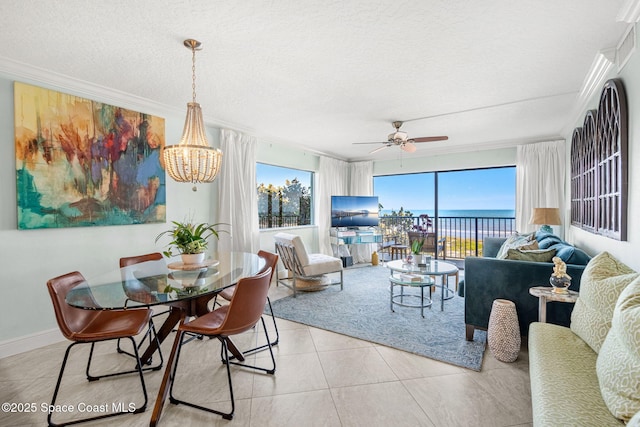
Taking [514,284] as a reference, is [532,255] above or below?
above

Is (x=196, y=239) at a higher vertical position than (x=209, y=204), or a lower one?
lower

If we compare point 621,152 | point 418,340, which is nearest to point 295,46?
point 621,152

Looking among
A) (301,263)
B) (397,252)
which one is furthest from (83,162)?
(397,252)

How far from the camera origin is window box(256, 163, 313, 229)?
5.34m

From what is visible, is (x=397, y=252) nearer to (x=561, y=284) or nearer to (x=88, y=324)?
(x=561, y=284)

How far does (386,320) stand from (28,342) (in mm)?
3286

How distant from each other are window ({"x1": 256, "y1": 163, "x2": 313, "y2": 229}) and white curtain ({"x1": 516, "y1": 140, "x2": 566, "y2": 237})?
3.83m

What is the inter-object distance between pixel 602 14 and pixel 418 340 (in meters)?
2.69

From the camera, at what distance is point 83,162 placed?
2.94m

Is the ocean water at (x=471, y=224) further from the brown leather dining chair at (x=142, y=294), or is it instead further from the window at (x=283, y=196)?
the brown leather dining chair at (x=142, y=294)

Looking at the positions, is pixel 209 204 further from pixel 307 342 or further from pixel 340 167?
pixel 340 167

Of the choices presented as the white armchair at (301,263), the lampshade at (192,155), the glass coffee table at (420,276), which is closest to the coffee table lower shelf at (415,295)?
the glass coffee table at (420,276)

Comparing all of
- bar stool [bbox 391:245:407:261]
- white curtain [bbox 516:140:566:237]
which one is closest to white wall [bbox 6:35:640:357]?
white curtain [bbox 516:140:566:237]

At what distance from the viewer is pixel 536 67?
2.61 meters
